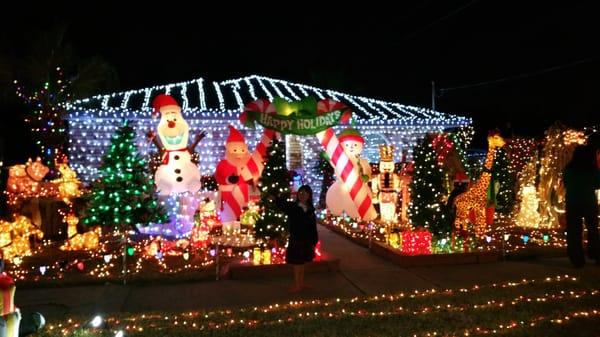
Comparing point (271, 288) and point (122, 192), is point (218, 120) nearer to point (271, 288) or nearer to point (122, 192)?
point (122, 192)

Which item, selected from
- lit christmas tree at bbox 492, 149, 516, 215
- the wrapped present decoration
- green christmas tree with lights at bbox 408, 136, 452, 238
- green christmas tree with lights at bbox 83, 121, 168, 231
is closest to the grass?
the wrapped present decoration

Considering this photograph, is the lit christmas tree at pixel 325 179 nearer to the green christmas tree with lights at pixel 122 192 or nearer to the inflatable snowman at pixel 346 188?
the inflatable snowman at pixel 346 188

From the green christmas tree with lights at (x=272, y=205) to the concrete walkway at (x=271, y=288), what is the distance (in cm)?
98

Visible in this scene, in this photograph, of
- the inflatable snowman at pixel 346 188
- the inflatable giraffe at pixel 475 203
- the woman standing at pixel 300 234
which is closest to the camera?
the woman standing at pixel 300 234

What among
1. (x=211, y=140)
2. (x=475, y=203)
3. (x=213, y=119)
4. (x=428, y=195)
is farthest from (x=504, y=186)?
(x=211, y=140)

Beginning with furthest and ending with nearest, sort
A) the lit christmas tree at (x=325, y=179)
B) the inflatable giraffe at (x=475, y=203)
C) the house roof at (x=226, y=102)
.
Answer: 1. the lit christmas tree at (x=325, y=179)
2. the house roof at (x=226, y=102)
3. the inflatable giraffe at (x=475, y=203)

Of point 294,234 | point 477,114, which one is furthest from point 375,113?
point 477,114

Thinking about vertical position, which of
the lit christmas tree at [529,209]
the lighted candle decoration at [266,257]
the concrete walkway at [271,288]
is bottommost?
the concrete walkway at [271,288]

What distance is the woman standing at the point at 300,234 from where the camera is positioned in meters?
7.25

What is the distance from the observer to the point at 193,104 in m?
16.8

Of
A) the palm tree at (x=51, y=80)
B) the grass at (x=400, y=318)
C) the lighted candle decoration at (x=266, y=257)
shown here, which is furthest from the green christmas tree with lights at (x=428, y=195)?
the palm tree at (x=51, y=80)

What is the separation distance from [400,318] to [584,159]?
4493mm

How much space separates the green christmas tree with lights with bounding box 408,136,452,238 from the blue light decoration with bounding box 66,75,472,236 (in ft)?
17.0

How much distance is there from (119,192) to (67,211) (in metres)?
2.92
